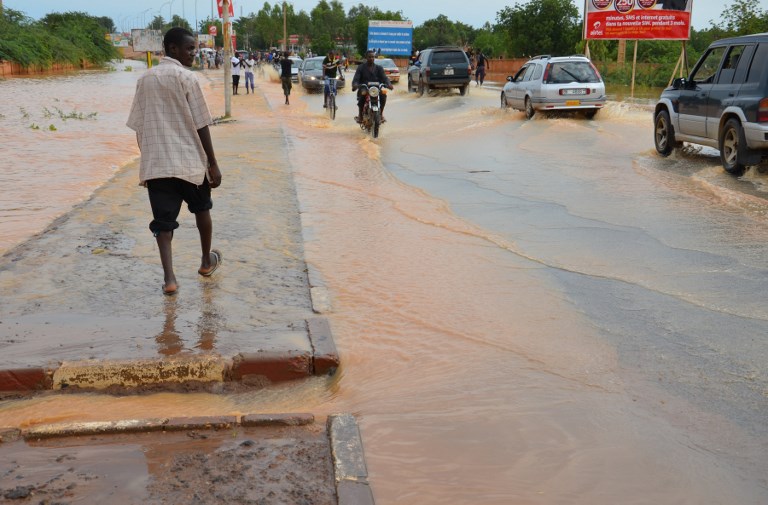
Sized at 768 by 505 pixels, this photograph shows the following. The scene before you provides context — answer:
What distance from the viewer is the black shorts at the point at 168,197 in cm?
548

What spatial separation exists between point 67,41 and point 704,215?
229ft

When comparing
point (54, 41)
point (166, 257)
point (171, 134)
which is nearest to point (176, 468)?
point (166, 257)

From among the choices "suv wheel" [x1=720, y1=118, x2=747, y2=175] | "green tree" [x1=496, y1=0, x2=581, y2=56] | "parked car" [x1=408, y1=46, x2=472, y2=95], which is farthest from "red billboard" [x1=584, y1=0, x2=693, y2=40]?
"green tree" [x1=496, y1=0, x2=581, y2=56]

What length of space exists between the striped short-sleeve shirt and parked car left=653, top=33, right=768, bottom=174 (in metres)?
7.95

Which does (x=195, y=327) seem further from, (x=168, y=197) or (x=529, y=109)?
(x=529, y=109)

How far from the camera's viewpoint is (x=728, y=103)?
11430 millimetres

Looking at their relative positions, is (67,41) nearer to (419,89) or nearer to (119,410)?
(419,89)

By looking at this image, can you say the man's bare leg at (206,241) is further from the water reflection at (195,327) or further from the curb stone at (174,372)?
the curb stone at (174,372)

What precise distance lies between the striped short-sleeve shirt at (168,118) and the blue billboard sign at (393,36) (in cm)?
5333

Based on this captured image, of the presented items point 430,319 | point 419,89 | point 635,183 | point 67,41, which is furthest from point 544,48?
point 430,319

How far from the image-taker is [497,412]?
4082 mm

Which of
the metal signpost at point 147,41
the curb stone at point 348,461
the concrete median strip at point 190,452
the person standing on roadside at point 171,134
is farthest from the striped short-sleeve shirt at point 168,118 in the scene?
the metal signpost at point 147,41

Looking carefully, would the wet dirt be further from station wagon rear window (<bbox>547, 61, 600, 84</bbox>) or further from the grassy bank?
the grassy bank

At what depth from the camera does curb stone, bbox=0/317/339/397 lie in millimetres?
4188
